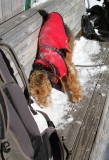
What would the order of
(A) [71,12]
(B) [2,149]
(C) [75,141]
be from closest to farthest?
(B) [2,149]
(C) [75,141]
(A) [71,12]

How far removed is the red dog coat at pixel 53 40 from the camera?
319 cm

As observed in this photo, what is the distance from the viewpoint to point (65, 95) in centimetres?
314

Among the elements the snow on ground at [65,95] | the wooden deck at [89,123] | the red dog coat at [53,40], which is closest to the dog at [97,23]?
the snow on ground at [65,95]

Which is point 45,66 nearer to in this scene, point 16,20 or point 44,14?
A: point 16,20

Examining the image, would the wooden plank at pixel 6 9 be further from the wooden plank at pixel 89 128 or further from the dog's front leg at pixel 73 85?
the wooden plank at pixel 89 128

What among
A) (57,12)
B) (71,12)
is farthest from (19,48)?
(71,12)

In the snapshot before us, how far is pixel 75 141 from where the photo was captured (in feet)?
8.25

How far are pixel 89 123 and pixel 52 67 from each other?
0.68 meters

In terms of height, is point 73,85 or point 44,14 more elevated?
point 44,14

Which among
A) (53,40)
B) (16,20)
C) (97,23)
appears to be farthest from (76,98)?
(97,23)

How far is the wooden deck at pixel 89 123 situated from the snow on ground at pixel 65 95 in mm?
59

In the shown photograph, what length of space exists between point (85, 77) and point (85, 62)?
0.40m

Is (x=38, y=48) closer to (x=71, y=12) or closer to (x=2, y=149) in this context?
(x=71, y=12)

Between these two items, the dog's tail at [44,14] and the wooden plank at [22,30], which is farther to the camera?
the dog's tail at [44,14]
